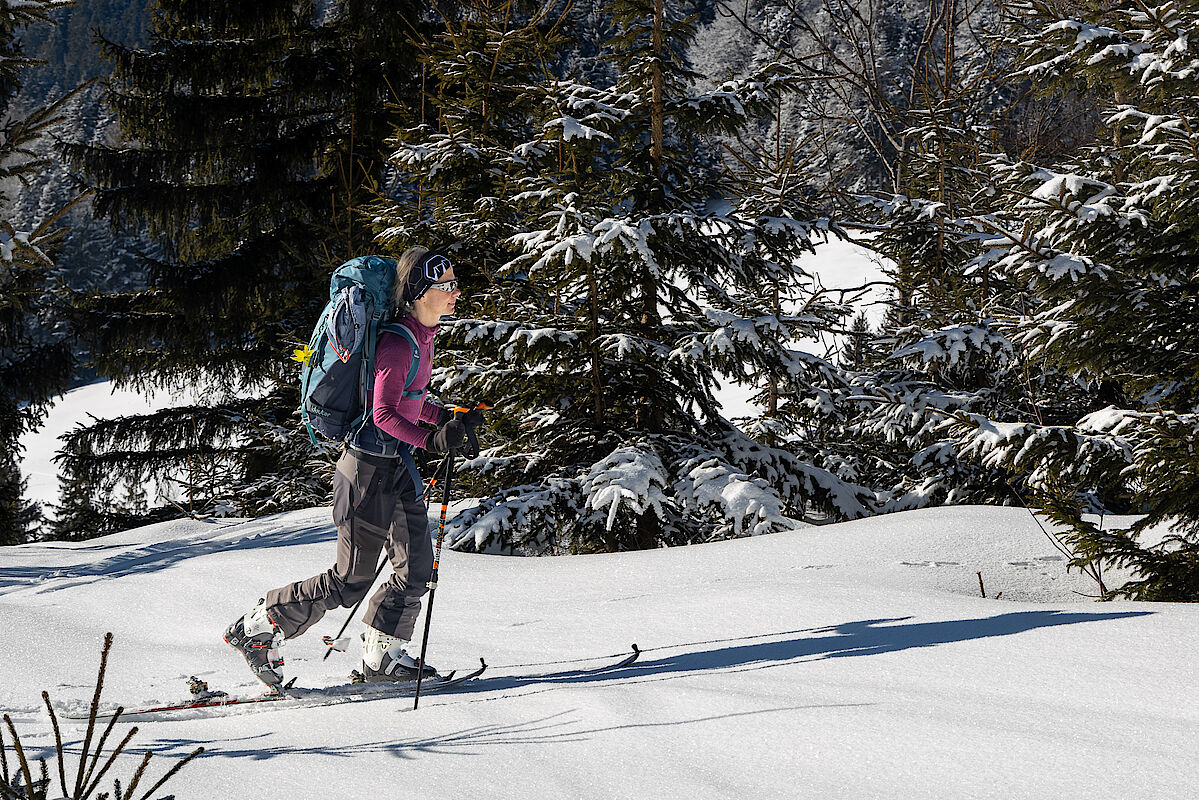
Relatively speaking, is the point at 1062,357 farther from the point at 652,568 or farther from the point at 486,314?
the point at 486,314

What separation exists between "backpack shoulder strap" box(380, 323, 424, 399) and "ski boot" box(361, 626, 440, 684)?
1084 millimetres

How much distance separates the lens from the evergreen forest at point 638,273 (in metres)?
5.40

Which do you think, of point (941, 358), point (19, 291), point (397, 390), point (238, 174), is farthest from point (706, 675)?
point (238, 174)

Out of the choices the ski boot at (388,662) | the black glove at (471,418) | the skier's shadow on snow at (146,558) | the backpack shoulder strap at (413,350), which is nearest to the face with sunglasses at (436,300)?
the backpack shoulder strap at (413,350)

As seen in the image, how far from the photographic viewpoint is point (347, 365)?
356 centimetres

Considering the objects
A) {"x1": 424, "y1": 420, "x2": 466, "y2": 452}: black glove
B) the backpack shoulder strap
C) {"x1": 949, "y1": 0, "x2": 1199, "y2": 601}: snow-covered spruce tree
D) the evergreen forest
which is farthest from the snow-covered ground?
the backpack shoulder strap

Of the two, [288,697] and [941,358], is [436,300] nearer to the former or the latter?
[288,697]

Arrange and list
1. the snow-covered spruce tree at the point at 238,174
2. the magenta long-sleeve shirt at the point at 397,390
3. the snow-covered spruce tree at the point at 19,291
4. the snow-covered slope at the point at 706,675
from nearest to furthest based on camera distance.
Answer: the snow-covered slope at the point at 706,675, the magenta long-sleeve shirt at the point at 397,390, the snow-covered spruce tree at the point at 19,291, the snow-covered spruce tree at the point at 238,174

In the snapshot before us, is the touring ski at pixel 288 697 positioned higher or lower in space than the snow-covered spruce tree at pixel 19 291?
lower

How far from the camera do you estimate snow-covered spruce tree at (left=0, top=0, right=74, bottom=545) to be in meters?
5.82

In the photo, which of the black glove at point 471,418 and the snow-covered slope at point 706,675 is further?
the black glove at point 471,418

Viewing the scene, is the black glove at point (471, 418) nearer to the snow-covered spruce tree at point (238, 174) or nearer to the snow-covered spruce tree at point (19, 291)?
the snow-covered spruce tree at point (19, 291)

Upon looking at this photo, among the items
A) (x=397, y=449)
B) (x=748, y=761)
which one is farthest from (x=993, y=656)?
(x=397, y=449)

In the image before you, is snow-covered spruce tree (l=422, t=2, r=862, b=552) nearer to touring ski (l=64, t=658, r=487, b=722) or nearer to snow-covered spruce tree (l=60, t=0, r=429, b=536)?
touring ski (l=64, t=658, r=487, b=722)
